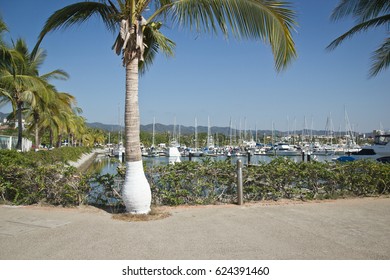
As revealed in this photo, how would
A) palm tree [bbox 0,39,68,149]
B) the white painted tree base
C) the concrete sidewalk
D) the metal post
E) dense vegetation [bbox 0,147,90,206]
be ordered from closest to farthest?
the concrete sidewalk, the white painted tree base, dense vegetation [bbox 0,147,90,206], the metal post, palm tree [bbox 0,39,68,149]

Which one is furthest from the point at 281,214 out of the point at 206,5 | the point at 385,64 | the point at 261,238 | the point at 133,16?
the point at 385,64

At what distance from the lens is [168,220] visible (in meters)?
5.94

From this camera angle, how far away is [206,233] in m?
5.07

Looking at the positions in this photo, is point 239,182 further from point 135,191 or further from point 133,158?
point 133,158

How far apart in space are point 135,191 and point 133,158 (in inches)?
27.3

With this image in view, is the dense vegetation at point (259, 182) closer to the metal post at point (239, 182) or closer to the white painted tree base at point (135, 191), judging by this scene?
the metal post at point (239, 182)

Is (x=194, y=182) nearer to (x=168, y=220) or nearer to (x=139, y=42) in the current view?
(x=168, y=220)

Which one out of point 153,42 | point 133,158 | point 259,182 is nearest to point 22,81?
point 153,42

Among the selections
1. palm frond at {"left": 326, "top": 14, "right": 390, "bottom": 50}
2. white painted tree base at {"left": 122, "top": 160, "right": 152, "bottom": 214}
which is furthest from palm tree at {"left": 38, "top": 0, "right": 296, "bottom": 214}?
palm frond at {"left": 326, "top": 14, "right": 390, "bottom": 50}

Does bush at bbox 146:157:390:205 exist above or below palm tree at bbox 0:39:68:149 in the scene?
below

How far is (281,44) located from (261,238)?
370 cm

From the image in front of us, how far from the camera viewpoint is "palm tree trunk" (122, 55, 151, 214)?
6164mm

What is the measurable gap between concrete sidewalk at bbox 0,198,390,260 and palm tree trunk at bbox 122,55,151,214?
0.52 meters

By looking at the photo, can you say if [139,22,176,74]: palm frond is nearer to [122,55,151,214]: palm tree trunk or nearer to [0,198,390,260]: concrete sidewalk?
[122,55,151,214]: palm tree trunk
